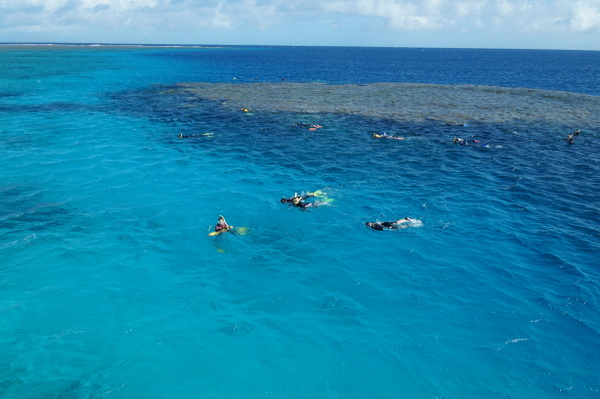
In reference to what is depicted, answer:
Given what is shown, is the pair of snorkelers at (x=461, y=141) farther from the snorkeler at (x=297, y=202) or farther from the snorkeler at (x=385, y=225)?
the snorkeler at (x=297, y=202)

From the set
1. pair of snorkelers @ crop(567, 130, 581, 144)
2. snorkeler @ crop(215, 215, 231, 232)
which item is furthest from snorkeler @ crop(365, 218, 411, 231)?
pair of snorkelers @ crop(567, 130, 581, 144)

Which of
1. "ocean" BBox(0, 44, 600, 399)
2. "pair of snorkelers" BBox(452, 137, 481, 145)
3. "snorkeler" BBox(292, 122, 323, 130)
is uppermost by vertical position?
"snorkeler" BBox(292, 122, 323, 130)

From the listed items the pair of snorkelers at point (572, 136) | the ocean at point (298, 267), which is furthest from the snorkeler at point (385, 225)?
the pair of snorkelers at point (572, 136)

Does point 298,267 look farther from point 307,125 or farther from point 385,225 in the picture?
point 307,125

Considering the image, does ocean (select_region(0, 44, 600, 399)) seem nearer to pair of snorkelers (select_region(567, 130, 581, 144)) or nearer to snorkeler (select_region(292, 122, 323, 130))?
pair of snorkelers (select_region(567, 130, 581, 144))

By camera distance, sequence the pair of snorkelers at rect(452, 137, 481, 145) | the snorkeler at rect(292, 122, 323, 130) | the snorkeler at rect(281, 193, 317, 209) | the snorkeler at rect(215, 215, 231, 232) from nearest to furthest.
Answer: the snorkeler at rect(215, 215, 231, 232) < the snorkeler at rect(281, 193, 317, 209) < the pair of snorkelers at rect(452, 137, 481, 145) < the snorkeler at rect(292, 122, 323, 130)

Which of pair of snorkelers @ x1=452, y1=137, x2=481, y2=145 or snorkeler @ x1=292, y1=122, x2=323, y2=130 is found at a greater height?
snorkeler @ x1=292, y1=122, x2=323, y2=130

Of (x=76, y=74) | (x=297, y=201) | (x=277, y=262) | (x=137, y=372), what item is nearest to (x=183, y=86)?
(x=76, y=74)

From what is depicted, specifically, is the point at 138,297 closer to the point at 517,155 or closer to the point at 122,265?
the point at 122,265
